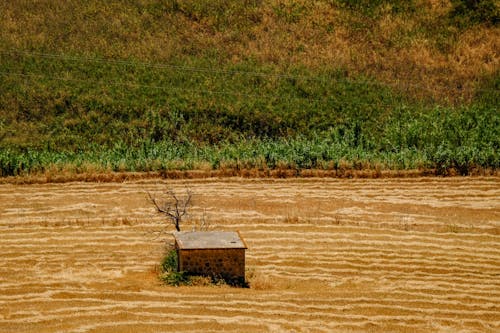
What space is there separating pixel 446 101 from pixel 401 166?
→ 7884 mm

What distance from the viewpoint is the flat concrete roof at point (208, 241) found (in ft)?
59.3

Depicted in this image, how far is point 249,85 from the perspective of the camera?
36969mm

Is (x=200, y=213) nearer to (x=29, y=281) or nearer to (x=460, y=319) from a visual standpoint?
(x=29, y=281)

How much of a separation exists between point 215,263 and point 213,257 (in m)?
0.17

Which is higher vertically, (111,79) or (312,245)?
(111,79)

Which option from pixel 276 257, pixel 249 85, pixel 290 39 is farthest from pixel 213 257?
pixel 290 39

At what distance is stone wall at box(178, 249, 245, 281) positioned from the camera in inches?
712

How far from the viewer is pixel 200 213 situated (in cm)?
2453

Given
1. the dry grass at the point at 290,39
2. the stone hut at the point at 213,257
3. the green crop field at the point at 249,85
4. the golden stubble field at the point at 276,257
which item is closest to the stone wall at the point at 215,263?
the stone hut at the point at 213,257

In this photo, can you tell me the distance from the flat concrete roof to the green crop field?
Answer: 9.92 metres

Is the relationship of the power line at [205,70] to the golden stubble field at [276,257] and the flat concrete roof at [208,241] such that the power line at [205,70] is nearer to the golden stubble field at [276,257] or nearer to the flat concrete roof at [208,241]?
the golden stubble field at [276,257]

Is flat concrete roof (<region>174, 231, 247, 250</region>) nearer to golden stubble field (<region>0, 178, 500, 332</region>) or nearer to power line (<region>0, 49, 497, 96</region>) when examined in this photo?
golden stubble field (<region>0, 178, 500, 332</region>)

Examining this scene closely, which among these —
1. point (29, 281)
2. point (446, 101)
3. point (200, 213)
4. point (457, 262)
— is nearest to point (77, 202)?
point (200, 213)

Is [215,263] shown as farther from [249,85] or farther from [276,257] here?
[249,85]
